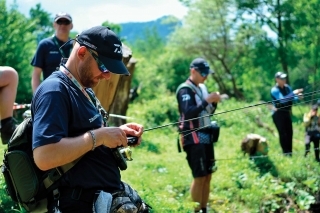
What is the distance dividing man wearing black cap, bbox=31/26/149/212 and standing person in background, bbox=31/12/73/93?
3281mm

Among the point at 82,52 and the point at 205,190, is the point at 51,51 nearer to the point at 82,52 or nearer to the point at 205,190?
the point at 205,190

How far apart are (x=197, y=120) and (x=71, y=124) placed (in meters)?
3.86

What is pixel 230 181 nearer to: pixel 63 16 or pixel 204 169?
pixel 204 169

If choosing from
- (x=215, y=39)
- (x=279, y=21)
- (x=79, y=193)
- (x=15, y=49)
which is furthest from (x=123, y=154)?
(x=215, y=39)

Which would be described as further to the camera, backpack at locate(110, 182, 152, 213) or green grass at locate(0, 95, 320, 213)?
green grass at locate(0, 95, 320, 213)

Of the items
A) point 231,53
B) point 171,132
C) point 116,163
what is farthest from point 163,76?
point 116,163

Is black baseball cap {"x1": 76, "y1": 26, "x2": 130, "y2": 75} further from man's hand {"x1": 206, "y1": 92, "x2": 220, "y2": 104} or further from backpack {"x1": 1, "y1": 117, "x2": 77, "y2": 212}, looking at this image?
man's hand {"x1": 206, "y1": 92, "x2": 220, "y2": 104}

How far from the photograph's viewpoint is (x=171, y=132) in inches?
616

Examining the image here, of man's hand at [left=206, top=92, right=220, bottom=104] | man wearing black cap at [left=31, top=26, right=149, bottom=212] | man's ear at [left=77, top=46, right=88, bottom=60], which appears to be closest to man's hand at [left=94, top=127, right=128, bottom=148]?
man wearing black cap at [left=31, top=26, right=149, bottom=212]

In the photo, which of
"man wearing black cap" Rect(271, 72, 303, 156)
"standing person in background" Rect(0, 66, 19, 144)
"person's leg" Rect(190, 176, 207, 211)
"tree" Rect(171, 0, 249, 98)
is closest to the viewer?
"standing person in background" Rect(0, 66, 19, 144)

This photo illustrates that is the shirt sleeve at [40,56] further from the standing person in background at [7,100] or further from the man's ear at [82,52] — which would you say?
the man's ear at [82,52]

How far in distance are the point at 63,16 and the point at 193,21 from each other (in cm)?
3272

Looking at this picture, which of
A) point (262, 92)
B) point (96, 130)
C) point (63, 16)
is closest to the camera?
point (96, 130)

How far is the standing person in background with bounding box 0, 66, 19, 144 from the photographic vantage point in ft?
16.1
